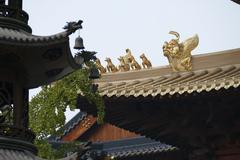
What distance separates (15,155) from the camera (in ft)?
24.9

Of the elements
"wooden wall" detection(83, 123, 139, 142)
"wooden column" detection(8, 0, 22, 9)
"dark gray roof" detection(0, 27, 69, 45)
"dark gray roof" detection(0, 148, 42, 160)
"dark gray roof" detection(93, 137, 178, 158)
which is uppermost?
"wooden column" detection(8, 0, 22, 9)

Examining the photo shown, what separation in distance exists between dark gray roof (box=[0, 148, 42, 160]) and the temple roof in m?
4.28

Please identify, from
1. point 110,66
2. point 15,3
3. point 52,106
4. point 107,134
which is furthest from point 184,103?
point 107,134

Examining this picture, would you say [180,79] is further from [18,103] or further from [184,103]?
[18,103]

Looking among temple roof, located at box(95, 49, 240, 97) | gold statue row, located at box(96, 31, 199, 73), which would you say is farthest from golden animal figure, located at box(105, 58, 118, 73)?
gold statue row, located at box(96, 31, 199, 73)

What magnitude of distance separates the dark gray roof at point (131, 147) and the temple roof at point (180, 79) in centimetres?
624

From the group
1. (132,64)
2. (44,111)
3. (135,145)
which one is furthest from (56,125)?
(135,145)

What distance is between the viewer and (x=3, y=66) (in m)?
7.95

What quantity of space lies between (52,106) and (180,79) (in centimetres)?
389

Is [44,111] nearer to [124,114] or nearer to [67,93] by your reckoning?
[67,93]

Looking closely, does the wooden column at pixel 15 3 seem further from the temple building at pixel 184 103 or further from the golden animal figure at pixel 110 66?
the golden animal figure at pixel 110 66

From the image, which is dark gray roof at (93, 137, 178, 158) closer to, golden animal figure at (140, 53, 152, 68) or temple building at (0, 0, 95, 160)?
golden animal figure at (140, 53, 152, 68)

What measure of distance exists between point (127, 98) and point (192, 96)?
1205 mm

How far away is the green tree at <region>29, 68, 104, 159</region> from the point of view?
8906 mm
